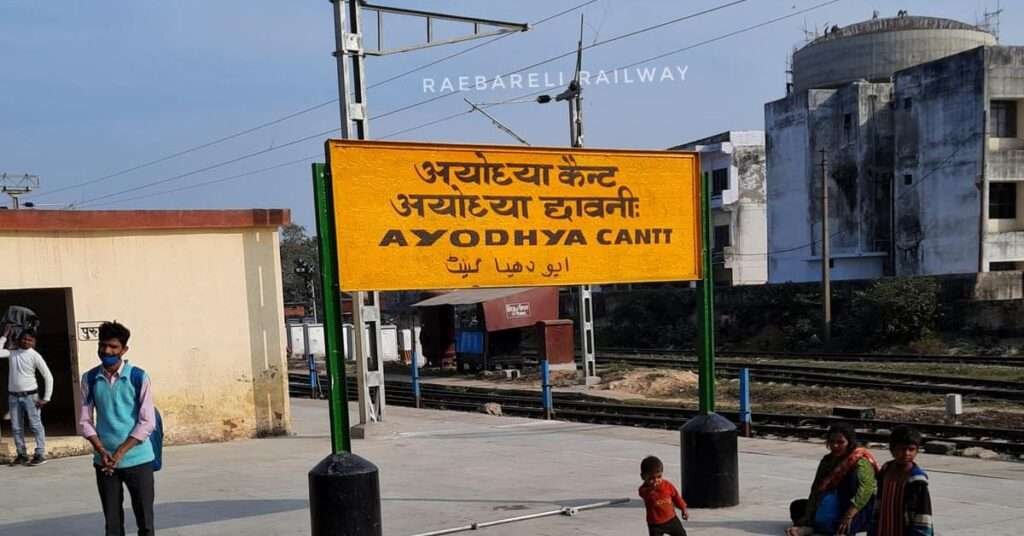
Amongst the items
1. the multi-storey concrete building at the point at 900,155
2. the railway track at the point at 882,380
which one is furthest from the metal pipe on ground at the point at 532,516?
the multi-storey concrete building at the point at 900,155

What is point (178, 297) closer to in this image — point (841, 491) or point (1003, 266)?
point (841, 491)

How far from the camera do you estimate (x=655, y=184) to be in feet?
28.2

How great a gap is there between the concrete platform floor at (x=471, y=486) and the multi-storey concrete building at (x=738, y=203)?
43.4 m

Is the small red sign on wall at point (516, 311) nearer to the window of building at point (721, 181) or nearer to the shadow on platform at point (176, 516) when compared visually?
the shadow on platform at point (176, 516)

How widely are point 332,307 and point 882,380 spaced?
18632 millimetres

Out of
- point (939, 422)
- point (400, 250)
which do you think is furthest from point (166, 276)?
point (939, 422)

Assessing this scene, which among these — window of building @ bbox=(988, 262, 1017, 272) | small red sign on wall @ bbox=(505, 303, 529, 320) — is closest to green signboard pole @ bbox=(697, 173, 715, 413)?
small red sign on wall @ bbox=(505, 303, 529, 320)

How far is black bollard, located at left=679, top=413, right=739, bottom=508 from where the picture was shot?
806 centimetres

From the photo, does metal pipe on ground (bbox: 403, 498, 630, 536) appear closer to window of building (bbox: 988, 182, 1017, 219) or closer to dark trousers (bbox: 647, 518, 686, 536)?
dark trousers (bbox: 647, 518, 686, 536)

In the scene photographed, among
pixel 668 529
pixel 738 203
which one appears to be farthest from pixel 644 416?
pixel 738 203

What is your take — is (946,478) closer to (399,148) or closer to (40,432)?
(399,148)

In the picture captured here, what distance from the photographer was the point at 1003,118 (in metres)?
39.5

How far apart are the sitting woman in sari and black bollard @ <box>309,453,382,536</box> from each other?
300 centimetres

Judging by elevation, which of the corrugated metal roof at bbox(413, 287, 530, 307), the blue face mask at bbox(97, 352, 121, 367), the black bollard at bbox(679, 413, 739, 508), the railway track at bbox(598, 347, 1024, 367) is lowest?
the railway track at bbox(598, 347, 1024, 367)
